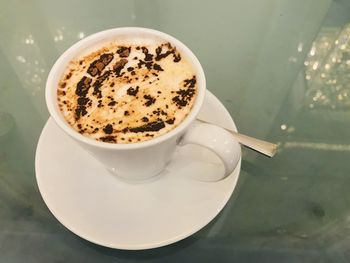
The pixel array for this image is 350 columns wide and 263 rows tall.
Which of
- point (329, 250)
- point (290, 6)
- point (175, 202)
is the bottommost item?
point (329, 250)

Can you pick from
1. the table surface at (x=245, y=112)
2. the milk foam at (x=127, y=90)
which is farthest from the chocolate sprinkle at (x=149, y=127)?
the table surface at (x=245, y=112)

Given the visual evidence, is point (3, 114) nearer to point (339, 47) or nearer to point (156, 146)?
point (156, 146)

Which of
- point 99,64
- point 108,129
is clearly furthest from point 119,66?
point 108,129

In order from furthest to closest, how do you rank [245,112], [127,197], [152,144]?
[245,112]
[127,197]
[152,144]

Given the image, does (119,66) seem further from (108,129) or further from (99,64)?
(108,129)

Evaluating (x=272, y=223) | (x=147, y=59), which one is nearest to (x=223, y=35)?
(x=147, y=59)

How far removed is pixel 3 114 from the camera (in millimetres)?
853

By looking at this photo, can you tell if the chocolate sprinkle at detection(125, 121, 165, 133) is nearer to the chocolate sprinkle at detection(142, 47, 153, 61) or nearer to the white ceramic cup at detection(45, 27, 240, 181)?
the white ceramic cup at detection(45, 27, 240, 181)

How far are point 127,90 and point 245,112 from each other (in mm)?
304

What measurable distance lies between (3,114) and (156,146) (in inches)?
17.4

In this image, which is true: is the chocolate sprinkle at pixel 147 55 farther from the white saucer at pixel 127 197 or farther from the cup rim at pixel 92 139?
the white saucer at pixel 127 197

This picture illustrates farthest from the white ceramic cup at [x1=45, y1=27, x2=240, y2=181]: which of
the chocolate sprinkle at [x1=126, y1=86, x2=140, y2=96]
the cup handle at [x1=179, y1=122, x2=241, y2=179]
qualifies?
the chocolate sprinkle at [x1=126, y1=86, x2=140, y2=96]

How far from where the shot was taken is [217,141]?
580 mm

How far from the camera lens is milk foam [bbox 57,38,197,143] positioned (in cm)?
61
